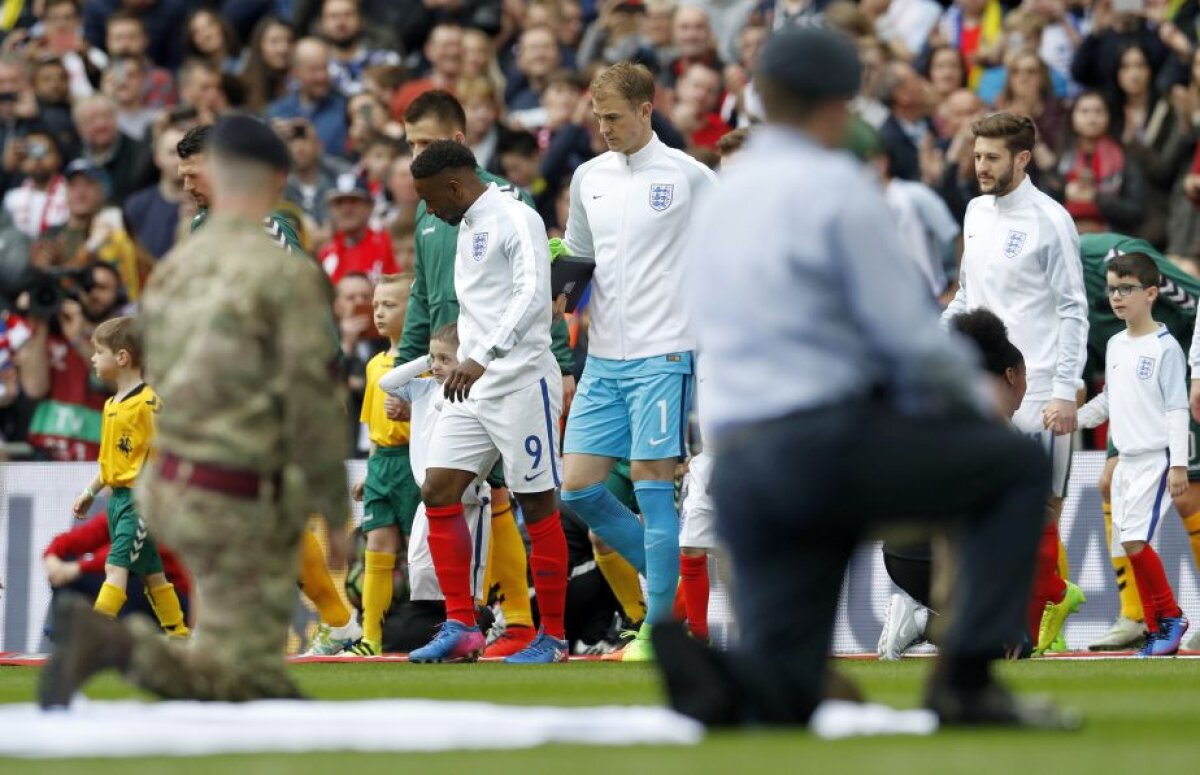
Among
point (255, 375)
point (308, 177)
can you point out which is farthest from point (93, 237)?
point (255, 375)

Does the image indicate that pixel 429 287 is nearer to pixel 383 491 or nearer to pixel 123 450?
pixel 383 491

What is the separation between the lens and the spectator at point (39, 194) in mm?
17922

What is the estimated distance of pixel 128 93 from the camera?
797 inches

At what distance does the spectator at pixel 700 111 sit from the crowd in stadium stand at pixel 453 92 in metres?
0.02

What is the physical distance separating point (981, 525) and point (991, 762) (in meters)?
0.93

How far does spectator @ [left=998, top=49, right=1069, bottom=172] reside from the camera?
16.5 m

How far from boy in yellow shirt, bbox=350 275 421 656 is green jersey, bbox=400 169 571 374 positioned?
0.96 ft

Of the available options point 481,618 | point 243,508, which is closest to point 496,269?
point 481,618

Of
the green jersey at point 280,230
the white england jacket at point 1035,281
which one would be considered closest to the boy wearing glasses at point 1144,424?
the white england jacket at point 1035,281

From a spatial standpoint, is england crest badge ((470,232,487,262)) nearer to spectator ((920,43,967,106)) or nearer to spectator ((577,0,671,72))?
spectator ((577,0,671,72))

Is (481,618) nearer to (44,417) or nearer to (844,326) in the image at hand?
(44,417)

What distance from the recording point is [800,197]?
593 cm

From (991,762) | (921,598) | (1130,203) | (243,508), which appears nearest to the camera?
(991,762)

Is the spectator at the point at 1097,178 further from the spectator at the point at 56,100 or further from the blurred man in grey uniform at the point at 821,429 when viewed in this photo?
the blurred man in grey uniform at the point at 821,429
